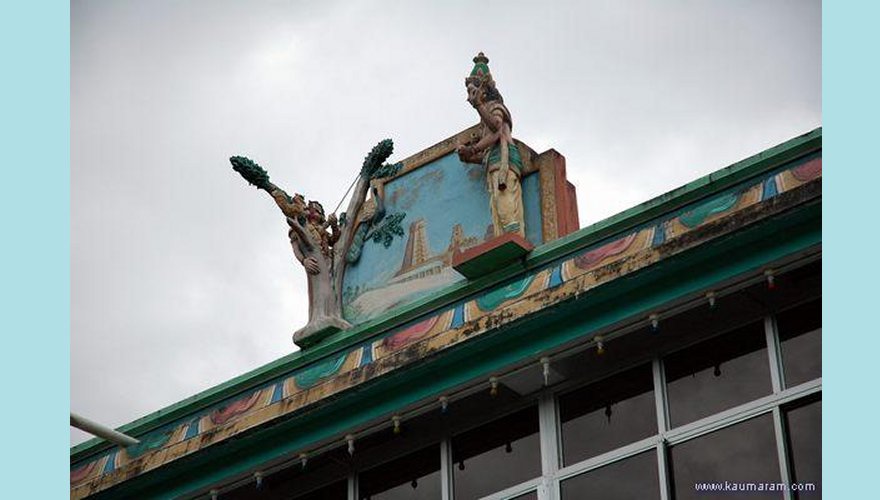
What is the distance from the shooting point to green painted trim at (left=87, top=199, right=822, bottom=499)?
45.8 feet

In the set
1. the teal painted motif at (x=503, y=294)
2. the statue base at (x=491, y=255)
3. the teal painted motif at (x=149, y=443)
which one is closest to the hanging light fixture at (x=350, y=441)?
the teal painted motif at (x=503, y=294)

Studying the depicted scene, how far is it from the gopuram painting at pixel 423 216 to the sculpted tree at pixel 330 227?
0.01 metres

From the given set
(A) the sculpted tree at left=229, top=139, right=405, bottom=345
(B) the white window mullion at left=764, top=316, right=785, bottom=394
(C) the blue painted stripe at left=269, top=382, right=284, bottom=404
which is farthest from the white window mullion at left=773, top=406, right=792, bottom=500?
(A) the sculpted tree at left=229, top=139, right=405, bottom=345

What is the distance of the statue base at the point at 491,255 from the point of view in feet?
53.6

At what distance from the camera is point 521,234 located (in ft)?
55.5

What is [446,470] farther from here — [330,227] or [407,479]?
[330,227]

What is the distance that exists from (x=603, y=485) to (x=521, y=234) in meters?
3.42

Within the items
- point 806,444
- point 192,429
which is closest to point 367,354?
point 192,429

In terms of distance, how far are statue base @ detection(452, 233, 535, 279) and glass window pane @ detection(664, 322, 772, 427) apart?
225 centimetres

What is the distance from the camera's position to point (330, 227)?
1920cm

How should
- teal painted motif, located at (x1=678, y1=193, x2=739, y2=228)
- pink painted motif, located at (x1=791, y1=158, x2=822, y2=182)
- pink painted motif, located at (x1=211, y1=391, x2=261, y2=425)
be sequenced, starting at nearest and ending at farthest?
pink painted motif, located at (x1=791, y1=158, x2=822, y2=182)
teal painted motif, located at (x1=678, y1=193, x2=739, y2=228)
pink painted motif, located at (x1=211, y1=391, x2=261, y2=425)

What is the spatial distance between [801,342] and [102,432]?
22.6 ft

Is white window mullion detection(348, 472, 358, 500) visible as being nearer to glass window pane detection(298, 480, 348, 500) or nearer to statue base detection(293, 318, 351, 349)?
glass window pane detection(298, 480, 348, 500)

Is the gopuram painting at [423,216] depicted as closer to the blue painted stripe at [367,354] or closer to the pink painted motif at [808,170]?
the blue painted stripe at [367,354]
